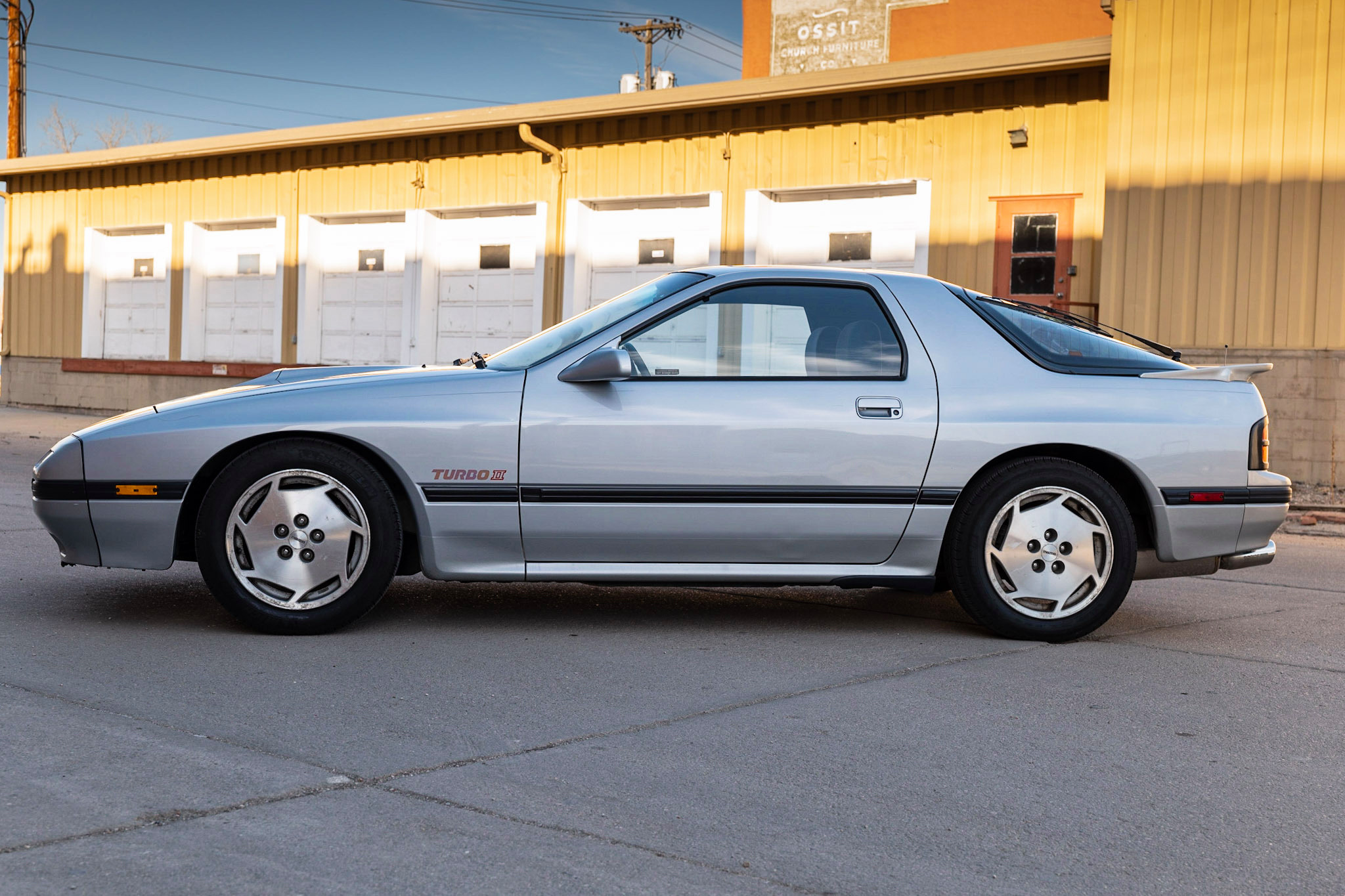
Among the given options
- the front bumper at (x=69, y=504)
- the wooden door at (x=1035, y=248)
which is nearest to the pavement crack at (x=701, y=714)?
the front bumper at (x=69, y=504)

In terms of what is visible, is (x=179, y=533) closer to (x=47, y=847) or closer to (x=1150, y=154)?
(x=47, y=847)

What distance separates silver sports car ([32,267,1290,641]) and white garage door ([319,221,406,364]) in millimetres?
14080

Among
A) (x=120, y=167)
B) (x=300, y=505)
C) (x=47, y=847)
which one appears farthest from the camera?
(x=120, y=167)

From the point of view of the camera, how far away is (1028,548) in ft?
16.5

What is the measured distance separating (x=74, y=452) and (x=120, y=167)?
19.2 metres

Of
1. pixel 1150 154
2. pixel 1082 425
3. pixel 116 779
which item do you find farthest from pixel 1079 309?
pixel 116 779

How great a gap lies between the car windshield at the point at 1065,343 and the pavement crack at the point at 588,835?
3.04m

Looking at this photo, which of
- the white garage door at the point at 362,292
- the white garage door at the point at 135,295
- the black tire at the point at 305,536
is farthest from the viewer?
the white garage door at the point at 135,295

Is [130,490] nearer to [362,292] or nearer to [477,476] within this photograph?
[477,476]

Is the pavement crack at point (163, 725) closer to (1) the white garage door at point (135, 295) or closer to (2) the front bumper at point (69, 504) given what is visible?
(2) the front bumper at point (69, 504)

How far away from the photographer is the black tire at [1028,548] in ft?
16.4

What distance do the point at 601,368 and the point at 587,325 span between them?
52cm

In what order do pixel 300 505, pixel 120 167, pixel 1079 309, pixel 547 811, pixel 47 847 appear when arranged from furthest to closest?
1. pixel 120 167
2. pixel 1079 309
3. pixel 300 505
4. pixel 547 811
5. pixel 47 847

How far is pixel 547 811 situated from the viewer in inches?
117
